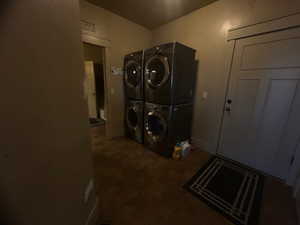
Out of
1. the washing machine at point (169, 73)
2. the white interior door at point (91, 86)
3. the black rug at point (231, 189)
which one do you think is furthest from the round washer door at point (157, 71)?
the white interior door at point (91, 86)

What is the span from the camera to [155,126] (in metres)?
2.28

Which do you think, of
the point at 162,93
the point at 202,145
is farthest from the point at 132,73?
the point at 202,145

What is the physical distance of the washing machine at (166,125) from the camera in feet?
6.42

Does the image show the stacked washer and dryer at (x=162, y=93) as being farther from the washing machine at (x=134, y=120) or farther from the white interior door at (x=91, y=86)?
the white interior door at (x=91, y=86)

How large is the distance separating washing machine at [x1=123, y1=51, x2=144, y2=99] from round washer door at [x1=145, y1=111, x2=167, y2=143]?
1.47ft

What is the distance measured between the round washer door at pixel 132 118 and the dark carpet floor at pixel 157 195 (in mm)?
664

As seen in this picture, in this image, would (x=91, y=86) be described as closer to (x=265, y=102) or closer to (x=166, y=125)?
(x=166, y=125)

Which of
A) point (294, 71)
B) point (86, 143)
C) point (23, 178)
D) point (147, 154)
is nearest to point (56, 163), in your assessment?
point (23, 178)

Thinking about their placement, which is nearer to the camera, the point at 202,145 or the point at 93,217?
the point at 93,217

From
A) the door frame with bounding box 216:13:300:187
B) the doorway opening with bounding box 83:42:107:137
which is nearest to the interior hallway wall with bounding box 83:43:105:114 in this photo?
the doorway opening with bounding box 83:42:107:137

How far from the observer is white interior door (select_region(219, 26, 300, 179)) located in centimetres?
150

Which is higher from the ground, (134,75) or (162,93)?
(134,75)

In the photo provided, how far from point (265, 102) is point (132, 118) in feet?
7.38

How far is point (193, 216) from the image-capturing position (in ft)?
3.90
